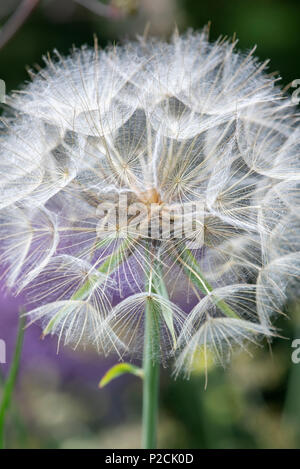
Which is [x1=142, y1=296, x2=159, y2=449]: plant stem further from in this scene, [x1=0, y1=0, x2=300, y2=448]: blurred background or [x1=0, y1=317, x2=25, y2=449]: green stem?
[x1=0, y1=0, x2=300, y2=448]: blurred background

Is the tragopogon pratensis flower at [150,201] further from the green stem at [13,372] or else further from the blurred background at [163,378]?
the blurred background at [163,378]

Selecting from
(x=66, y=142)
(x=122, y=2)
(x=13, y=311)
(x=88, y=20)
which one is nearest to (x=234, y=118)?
(x=66, y=142)

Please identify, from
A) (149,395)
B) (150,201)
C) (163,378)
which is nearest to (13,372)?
(149,395)

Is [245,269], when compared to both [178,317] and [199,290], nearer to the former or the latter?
[199,290]

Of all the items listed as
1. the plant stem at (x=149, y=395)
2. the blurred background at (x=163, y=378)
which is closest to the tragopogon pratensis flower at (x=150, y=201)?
the plant stem at (x=149, y=395)

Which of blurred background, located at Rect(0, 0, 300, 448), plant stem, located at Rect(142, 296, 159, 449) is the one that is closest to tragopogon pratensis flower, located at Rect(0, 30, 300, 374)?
plant stem, located at Rect(142, 296, 159, 449)

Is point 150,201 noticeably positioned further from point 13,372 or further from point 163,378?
point 163,378
